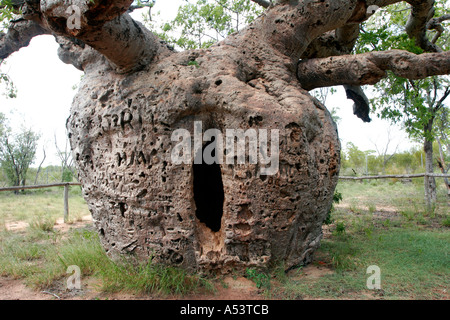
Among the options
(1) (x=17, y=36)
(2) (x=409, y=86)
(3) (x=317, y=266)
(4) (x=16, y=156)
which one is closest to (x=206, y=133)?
(3) (x=317, y=266)

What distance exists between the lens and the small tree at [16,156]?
→ 52.4ft

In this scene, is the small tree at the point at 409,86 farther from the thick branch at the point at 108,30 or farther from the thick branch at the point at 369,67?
the thick branch at the point at 108,30

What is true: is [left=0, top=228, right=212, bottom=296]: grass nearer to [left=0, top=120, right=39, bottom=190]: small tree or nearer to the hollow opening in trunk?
the hollow opening in trunk

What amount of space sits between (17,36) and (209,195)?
305 cm

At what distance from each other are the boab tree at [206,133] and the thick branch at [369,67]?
12mm

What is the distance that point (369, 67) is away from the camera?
3.56 metres

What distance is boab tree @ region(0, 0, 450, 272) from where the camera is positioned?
3051 mm

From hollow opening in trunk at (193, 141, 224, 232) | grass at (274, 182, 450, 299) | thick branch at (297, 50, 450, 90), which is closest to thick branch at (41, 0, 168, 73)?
hollow opening in trunk at (193, 141, 224, 232)

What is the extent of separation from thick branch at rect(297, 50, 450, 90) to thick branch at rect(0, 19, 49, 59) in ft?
10.9

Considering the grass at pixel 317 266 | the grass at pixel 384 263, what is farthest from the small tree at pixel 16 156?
the grass at pixel 384 263

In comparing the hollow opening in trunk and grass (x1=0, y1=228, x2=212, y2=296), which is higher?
the hollow opening in trunk

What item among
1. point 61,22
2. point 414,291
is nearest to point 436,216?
point 414,291

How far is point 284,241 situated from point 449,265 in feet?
6.15
